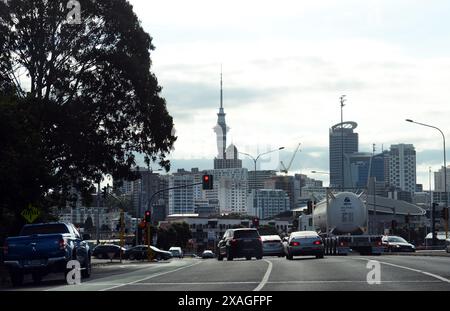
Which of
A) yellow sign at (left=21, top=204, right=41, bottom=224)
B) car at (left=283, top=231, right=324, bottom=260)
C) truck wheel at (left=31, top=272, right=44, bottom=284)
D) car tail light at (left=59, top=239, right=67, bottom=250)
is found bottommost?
truck wheel at (left=31, top=272, right=44, bottom=284)

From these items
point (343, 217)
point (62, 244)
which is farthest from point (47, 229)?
point (343, 217)

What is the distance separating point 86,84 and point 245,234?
11.6 meters

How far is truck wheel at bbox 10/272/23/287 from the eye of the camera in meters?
25.7

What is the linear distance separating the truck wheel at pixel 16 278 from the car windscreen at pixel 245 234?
2119 cm

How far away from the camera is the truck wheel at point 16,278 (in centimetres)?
2567

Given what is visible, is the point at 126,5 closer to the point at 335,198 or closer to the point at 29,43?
the point at 29,43

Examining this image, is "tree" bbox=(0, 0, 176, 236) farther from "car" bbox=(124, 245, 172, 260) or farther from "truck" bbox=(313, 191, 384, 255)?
"car" bbox=(124, 245, 172, 260)

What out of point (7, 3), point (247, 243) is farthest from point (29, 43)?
point (247, 243)

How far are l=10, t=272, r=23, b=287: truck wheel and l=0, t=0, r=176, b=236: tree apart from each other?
56.3 feet

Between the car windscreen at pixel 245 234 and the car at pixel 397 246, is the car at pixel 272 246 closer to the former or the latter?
the car windscreen at pixel 245 234

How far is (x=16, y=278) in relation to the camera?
25.8 meters

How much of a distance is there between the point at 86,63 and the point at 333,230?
19147mm

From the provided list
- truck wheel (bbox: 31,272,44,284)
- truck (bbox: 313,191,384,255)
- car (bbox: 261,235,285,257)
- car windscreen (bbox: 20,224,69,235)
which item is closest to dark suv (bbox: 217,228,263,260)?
truck (bbox: 313,191,384,255)

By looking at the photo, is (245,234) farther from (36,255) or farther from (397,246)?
(36,255)
